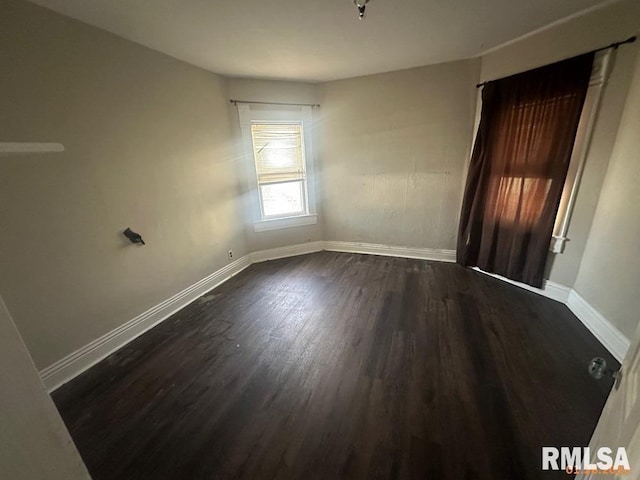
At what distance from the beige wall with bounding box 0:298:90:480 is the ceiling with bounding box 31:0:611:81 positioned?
6.45 ft

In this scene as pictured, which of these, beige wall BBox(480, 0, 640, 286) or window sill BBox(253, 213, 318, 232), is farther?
window sill BBox(253, 213, 318, 232)

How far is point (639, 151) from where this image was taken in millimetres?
Result: 1702

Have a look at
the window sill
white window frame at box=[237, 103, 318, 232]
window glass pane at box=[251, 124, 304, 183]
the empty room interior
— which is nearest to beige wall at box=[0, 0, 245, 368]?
the empty room interior

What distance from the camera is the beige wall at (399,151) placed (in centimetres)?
296

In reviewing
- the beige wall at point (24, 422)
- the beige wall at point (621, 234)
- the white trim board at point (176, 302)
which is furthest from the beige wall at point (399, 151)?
the beige wall at point (24, 422)

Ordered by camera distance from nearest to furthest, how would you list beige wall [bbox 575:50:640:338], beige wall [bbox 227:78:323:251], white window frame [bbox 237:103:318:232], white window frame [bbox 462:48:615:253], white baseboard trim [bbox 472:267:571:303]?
beige wall [bbox 575:50:640:338] → white window frame [bbox 462:48:615:253] → white baseboard trim [bbox 472:267:571:303] → beige wall [bbox 227:78:323:251] → white window frame [bbox 237:103:318:232]

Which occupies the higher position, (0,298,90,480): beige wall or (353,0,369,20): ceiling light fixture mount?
(353,0,369,20): ceiling light fixture mount

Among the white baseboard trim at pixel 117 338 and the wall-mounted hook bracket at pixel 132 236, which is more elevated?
the wall-mounted hook bracket at pixel 132 236

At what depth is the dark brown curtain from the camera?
2.12m

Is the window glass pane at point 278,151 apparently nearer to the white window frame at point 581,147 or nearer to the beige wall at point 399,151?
the beige wall at point 399,151

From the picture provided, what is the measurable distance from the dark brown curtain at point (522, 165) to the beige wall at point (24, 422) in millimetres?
3245

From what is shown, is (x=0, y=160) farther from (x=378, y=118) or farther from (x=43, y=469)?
(x=378, y=118)

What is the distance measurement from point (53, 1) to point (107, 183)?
1.05 m

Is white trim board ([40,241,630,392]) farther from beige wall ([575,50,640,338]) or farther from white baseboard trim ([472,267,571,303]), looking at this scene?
beige wall ([575,50,640,338])
